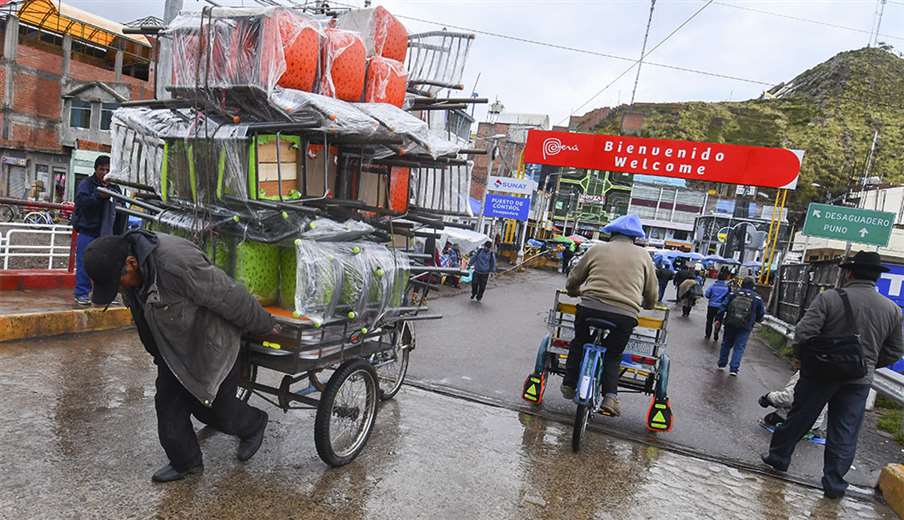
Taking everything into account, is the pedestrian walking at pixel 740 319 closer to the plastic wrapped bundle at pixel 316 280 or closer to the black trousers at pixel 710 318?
the black trousers at pixel 710 318

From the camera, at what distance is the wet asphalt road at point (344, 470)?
10.1 ft

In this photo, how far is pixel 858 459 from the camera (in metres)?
5.39

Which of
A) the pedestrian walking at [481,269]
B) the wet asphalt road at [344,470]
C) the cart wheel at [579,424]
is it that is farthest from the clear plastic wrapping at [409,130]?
the pedestrian walking at [481,269]

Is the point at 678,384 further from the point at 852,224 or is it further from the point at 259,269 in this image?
the point at 259,269

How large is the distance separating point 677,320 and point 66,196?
29.9m

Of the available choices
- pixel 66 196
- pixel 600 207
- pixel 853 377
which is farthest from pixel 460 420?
pixel 600 207

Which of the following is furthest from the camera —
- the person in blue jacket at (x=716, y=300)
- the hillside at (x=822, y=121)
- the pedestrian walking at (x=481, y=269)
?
the hillside at (x=822, y=121)

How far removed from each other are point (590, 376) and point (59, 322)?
17.5ft

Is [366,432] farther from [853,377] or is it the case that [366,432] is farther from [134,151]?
[853,377]

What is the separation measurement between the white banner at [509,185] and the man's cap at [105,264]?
21.8 meters

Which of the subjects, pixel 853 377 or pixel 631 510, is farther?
pixel 853 377

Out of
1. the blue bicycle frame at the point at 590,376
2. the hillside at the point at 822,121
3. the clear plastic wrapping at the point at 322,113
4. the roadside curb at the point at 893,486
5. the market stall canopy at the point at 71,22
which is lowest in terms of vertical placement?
the roadside curb at the point at 893,486

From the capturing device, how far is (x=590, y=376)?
4.49 metres

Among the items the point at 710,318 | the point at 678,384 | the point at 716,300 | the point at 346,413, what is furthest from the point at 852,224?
the point at 346,413
